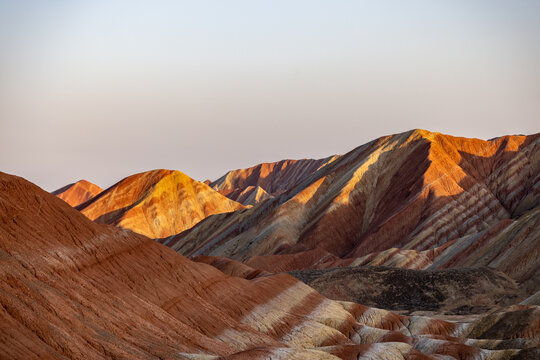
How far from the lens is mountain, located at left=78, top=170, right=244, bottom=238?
180750 mm

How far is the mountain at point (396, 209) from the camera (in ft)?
352

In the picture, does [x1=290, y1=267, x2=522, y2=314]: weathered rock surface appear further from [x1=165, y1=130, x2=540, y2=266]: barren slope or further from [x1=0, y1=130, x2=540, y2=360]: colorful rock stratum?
[x1=165, y1=130, x2=540, y2=266]: barren slope

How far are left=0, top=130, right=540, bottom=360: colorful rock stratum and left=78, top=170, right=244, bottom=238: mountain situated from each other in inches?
25.6

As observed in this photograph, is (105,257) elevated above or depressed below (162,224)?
below

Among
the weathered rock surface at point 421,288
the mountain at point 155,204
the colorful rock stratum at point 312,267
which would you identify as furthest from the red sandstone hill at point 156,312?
the mountain at point 155,204

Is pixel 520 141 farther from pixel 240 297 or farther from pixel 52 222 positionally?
pixel 52 222

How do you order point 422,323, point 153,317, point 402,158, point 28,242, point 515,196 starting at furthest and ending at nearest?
point 402,158 → point 515,196 → point 422,323 → point 153,317 → point 28,242

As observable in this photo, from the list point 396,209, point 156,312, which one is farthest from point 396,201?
point 156,312

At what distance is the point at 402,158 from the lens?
Answer: 436ft

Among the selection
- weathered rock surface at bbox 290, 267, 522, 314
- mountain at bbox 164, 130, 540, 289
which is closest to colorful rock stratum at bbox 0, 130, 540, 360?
weathered rock surface at bbox 290, 267, 522, 314

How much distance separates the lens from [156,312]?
40.0 m

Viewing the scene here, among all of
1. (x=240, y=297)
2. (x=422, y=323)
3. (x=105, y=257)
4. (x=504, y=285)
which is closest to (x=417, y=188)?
(x=504, y=285)

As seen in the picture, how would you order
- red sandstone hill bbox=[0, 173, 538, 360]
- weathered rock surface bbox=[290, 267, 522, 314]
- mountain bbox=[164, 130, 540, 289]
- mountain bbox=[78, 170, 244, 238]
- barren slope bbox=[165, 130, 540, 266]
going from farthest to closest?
mountain bbox=[78, 170, 244, 238]
barren slope bbox=[165, 130, 540, 266]
mountain bbox=[164, 130, 540, 289]
weathered rock surface bbox=[290, 267, 522, 314]
red sandstone hill bbox=[0, 173, 538, 360]

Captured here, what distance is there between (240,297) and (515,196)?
80054 millimetres
